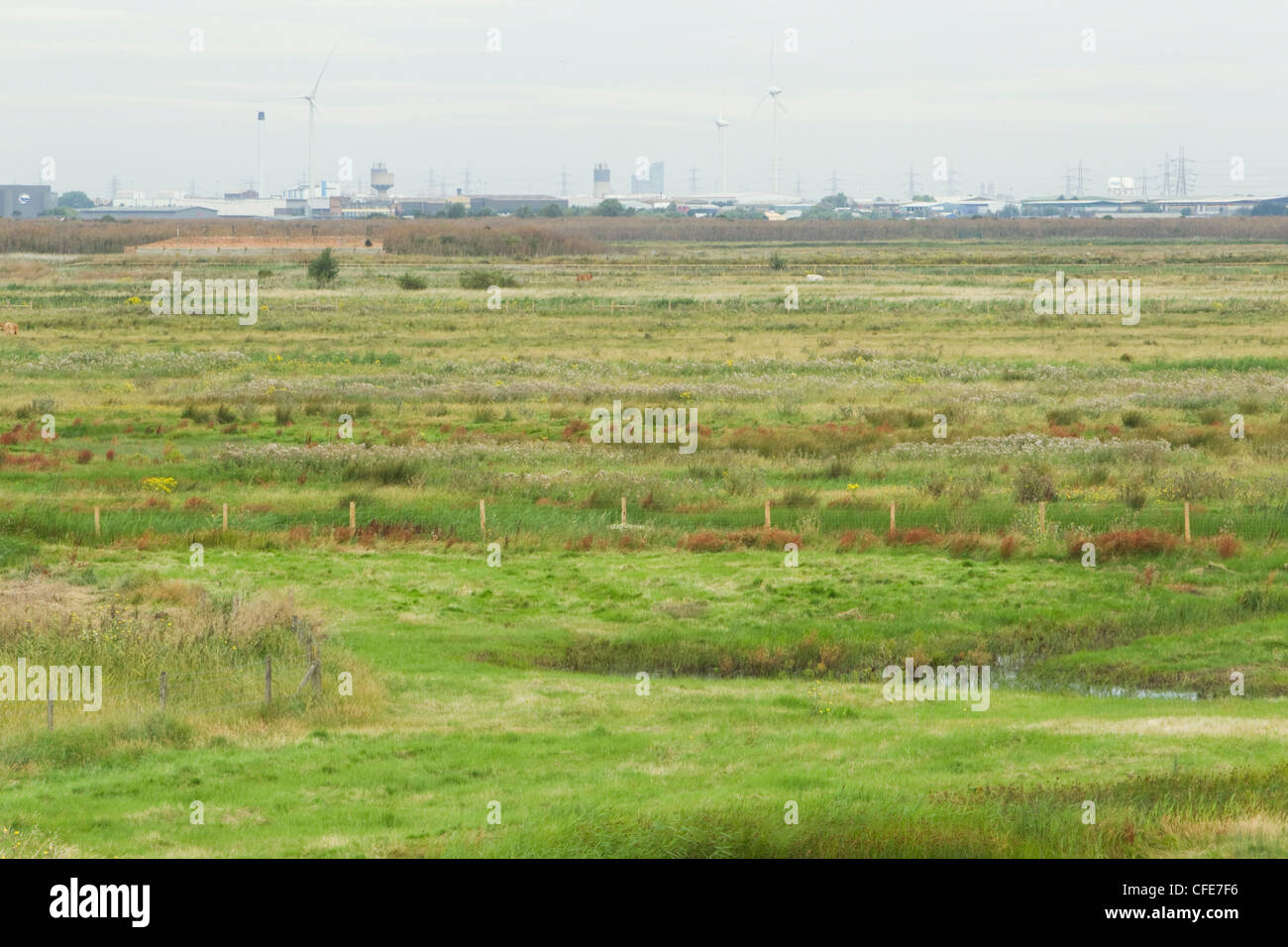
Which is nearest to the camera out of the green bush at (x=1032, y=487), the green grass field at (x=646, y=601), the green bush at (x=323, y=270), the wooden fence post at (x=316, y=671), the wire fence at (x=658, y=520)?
the green grass field at (x=646, y=601)

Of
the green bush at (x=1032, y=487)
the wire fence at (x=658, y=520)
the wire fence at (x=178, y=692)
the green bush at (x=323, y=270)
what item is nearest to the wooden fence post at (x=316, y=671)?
the wire fence at (x=178, y=692)

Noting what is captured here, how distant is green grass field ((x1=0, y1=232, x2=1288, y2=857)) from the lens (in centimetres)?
1472

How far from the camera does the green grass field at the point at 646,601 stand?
14719mm

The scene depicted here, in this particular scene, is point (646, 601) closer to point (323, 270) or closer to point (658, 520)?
point (658, 520)

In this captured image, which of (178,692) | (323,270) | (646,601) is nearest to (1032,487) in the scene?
(646,601)

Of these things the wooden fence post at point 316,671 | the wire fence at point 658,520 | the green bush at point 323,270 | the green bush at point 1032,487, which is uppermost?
the green bush at point 323,270

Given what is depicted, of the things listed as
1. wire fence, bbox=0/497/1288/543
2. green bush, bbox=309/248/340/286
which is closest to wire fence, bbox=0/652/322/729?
wire fence, bbox=0/497/1288/543

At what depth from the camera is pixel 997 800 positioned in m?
14.7

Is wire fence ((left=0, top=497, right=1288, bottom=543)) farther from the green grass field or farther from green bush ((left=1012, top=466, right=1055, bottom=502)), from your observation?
green bush ((left=1012, top=466, right=1055, bottom=502))

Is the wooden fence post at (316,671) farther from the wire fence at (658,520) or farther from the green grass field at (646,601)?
the wire fence at (658,520)
